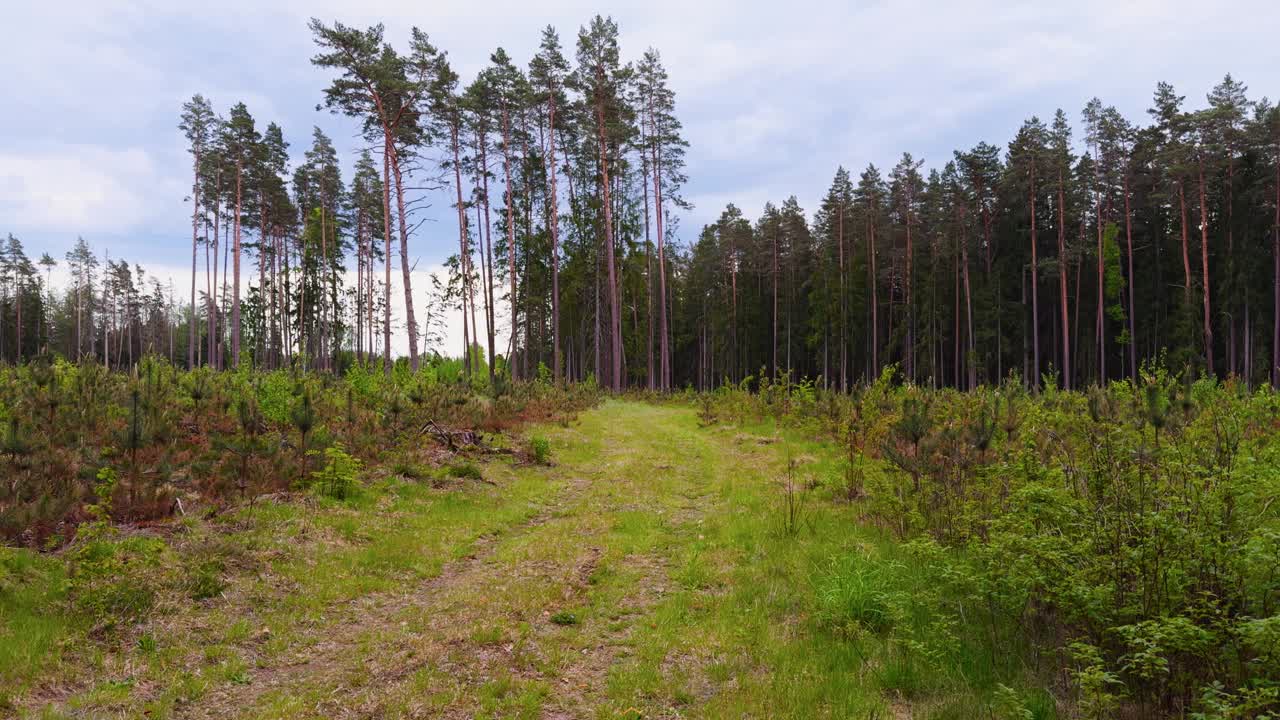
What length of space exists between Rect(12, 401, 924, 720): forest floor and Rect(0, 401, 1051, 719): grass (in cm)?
2

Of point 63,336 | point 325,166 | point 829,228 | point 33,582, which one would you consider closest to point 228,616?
point 33,582

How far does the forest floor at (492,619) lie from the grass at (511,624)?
0.08 feet

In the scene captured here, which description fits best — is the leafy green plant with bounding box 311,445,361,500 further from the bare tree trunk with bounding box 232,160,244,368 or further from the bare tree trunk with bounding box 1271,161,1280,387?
the bare tree trunk with bounding box 1271,161,1280,387

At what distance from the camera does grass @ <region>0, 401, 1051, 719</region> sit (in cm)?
427

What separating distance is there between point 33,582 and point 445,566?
3.89 meters

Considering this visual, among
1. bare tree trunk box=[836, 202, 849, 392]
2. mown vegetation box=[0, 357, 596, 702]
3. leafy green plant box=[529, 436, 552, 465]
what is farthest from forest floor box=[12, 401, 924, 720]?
bare tree trunk box=[836, 202, 849, 392]

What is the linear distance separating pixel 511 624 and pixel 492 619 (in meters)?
0.23

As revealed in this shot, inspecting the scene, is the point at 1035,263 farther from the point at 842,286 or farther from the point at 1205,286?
the point at 842,286

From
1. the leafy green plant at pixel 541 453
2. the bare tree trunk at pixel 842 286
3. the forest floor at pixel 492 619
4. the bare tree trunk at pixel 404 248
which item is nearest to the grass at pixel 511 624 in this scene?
the forest floor at pixel 492 619

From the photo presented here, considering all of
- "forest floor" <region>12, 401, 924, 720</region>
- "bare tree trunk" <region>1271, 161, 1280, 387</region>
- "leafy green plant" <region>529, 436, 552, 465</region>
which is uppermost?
"bare tree trunk" <region>1271, 161, 1280, 387</region>

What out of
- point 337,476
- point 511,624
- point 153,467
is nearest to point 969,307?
point 337,476

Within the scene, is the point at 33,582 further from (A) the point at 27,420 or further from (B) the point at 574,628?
(B) the point at 574,628

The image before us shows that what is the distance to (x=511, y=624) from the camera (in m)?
5.71

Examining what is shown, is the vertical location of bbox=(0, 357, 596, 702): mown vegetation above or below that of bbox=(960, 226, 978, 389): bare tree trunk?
below
